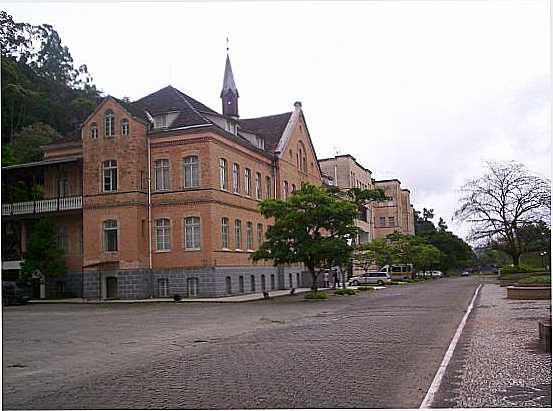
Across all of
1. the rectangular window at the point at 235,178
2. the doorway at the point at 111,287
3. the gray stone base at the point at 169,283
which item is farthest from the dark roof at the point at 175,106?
the doorway at the point at 111,287

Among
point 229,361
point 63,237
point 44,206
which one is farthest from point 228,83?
point 229,361

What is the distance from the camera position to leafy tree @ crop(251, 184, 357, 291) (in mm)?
32375

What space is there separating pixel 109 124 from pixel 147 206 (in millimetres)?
5260

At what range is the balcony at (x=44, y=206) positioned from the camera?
1547 inches

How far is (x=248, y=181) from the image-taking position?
42562 mm

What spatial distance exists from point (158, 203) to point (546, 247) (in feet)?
86.0

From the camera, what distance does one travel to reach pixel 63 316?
25797mm

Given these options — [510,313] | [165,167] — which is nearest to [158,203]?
[165,167]

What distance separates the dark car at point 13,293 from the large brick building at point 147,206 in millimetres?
2466

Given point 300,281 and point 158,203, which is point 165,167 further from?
point 300,281

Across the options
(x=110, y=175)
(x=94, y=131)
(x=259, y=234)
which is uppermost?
(x=94, y=131)

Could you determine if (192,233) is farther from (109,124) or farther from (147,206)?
(109,124)

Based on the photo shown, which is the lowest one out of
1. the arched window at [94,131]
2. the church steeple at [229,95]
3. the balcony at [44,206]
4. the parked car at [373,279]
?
the parked car at [373,279]

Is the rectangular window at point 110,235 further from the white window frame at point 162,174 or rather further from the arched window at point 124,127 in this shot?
the arched window at point 124,127
